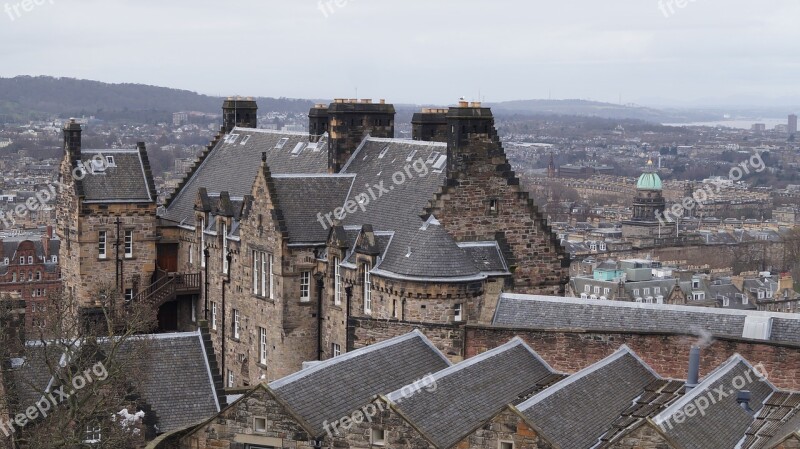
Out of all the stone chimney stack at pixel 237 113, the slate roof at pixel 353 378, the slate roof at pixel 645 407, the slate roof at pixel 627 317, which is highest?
the stone chimney stack at pixel 237 113

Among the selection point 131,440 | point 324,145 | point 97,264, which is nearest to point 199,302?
point 97,264

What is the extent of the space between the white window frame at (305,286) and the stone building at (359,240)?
0.18 ft

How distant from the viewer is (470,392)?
3916cm

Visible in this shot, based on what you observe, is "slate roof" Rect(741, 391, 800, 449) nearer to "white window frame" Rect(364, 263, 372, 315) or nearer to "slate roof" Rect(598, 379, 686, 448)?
"slate roof" Rect(598, 379, 686, 448)

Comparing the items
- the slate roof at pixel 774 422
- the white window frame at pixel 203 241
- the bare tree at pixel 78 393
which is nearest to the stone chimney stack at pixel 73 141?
the white window frame at pixel 203 241

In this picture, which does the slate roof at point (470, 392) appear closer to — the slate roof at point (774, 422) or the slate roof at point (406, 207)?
the slate roof at point (774, 422)

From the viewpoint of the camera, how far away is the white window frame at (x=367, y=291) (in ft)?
181

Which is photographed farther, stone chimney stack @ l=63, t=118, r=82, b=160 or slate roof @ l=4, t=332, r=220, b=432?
stone chimney stack @ l=63, t=118, r=82, b=160

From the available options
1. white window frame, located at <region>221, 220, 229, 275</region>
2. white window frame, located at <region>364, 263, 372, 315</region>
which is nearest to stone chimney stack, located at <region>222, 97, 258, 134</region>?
white window frame, located at <region>221, 220, 229, 275</region>

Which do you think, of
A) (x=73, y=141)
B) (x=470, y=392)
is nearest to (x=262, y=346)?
(x=73, y=141)

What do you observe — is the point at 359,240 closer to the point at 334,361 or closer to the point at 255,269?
the point at 255,269

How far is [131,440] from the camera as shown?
39.0m

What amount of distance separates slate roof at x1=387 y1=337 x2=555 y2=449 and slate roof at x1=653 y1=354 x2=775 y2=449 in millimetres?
4577

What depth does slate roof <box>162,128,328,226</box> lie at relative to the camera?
6825cm
